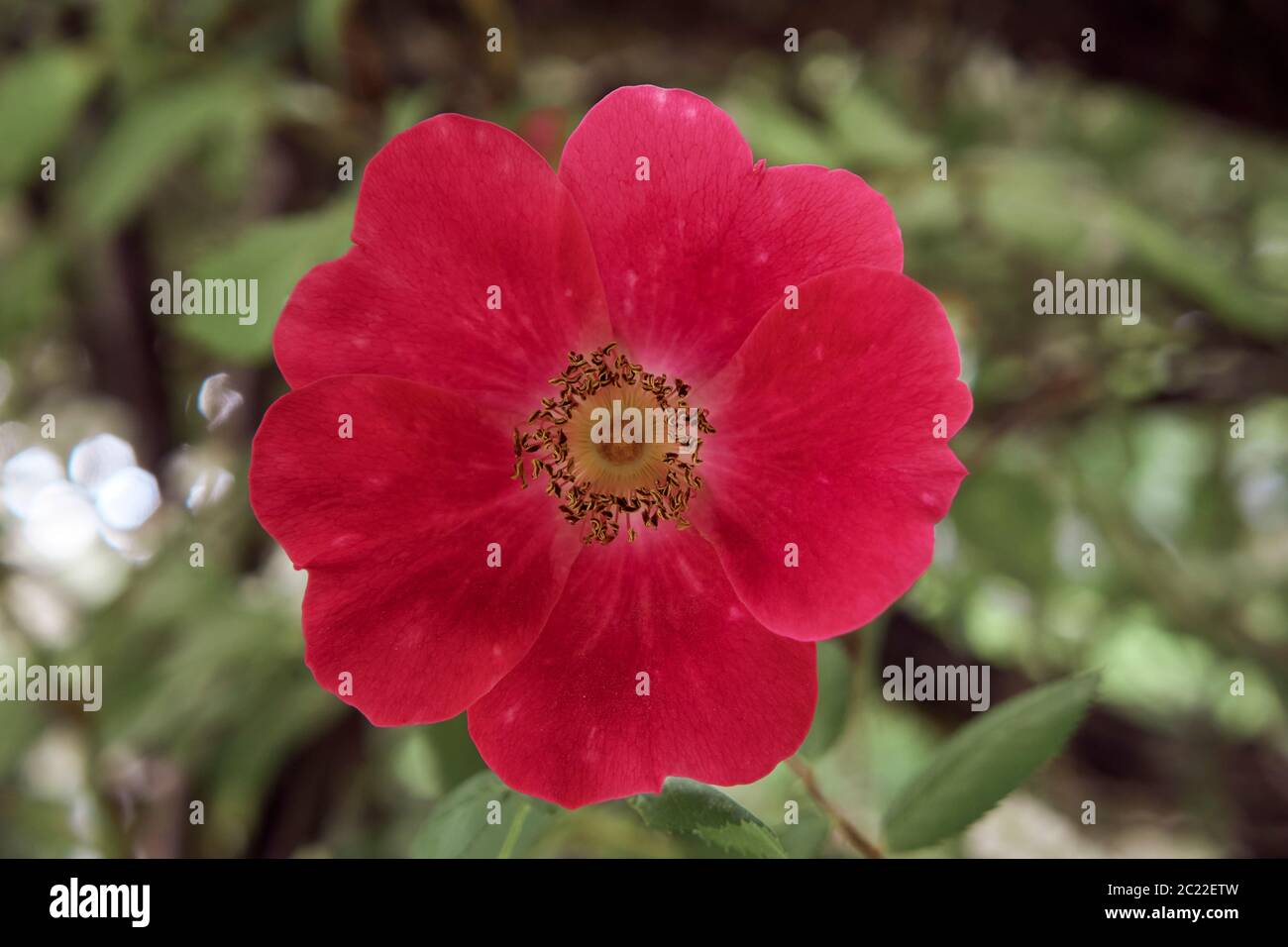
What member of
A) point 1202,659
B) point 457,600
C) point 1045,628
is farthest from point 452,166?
point 1202,659

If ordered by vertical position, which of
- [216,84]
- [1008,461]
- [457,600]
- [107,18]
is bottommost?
[457,600]

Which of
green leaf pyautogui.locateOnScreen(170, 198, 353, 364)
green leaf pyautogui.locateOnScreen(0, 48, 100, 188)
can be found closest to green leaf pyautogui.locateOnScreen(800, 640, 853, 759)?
green leaf pyautogui.locateOnScreen(170, 198, 353, 364)

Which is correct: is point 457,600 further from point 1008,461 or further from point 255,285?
point 1008,461

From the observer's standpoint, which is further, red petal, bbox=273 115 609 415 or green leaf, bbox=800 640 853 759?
green leaf, bbox=800 640 853 759

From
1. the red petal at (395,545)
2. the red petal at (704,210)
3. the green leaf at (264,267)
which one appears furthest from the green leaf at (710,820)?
the green leaf at (264,267)

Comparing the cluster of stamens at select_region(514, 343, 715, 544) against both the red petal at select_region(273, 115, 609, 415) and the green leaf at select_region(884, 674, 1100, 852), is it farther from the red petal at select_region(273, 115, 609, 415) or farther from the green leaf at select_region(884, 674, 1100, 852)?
the green leaf at select_region(884, 674, 1100, 852)

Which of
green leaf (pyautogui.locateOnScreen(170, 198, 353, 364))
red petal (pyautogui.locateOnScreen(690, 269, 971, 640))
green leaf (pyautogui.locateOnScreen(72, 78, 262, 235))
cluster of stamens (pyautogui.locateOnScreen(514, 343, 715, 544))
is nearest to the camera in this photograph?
red petal (pyautogui.locateOnScreen(690, 269, 971, 640))
